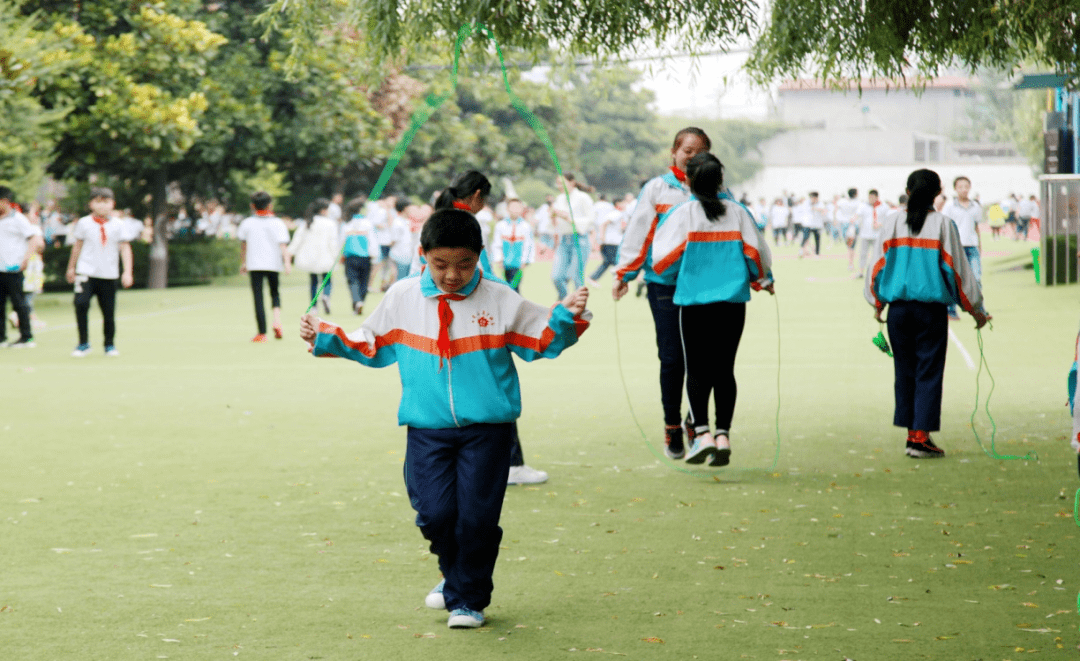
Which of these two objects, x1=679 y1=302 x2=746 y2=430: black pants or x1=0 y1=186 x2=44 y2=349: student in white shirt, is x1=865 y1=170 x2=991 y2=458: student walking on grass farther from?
x1=0 y1=186 x2=44 y2=349: student in white shirt

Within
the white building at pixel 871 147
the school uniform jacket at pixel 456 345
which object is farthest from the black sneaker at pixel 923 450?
the white building at pixel 871 147

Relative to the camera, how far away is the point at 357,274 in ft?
62.2

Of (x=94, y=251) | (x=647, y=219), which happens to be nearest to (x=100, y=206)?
(x=94, y=251)

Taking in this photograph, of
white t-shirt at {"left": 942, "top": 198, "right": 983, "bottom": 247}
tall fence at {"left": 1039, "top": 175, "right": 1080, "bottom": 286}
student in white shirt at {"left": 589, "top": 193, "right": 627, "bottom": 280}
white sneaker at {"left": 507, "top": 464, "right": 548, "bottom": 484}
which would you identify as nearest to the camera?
white sneaker at {"left": 507, "top": 464, "right": 548, "bottom": 484}

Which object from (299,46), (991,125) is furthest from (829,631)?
(991,125)

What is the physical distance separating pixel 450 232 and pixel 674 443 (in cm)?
370

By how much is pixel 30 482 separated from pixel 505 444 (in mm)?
3763

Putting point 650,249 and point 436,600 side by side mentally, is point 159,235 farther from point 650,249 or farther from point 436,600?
point 436,600

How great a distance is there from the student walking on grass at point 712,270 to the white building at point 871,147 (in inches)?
2808

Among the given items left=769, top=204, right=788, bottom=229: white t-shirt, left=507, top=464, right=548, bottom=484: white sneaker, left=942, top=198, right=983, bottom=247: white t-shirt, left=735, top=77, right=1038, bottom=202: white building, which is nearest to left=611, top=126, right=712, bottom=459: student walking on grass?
left=507, top=464, right=548, bottom=484: white sneaker

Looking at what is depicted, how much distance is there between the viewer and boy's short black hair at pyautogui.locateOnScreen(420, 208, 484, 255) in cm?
435

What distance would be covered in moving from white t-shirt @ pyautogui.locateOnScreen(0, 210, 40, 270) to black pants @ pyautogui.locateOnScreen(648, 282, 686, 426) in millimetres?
8855

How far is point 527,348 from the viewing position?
4.52 meters

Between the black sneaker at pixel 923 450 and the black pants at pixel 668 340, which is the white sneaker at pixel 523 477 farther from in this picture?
the black sneaker at pixel 923 450
